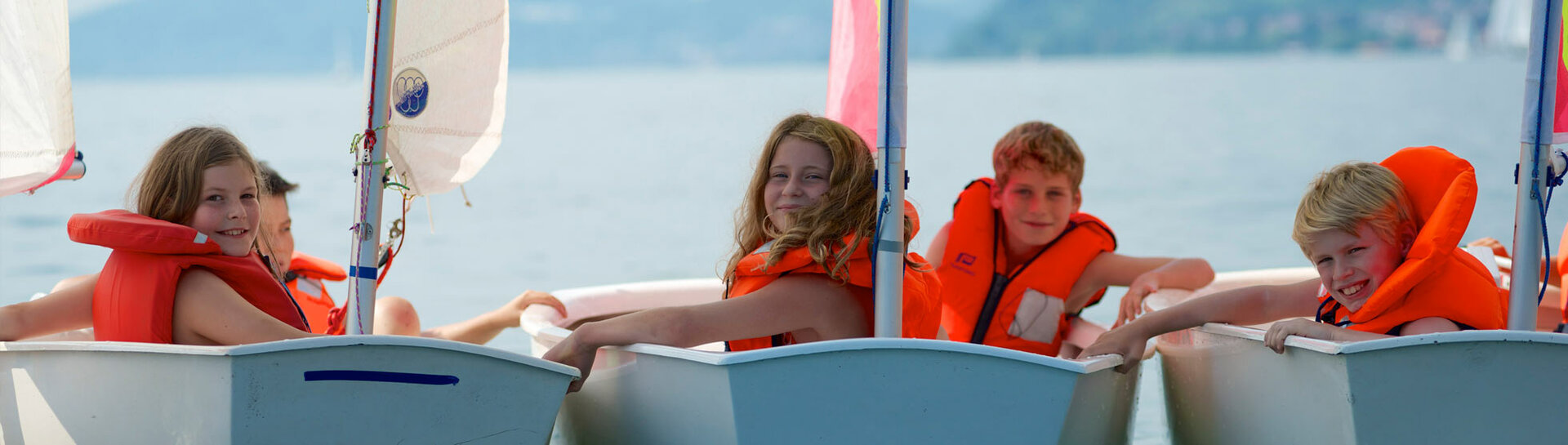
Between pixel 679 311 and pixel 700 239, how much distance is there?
8998mm

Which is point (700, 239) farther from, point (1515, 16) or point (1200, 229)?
point (1515, 16)

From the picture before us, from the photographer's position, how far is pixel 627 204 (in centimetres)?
1370

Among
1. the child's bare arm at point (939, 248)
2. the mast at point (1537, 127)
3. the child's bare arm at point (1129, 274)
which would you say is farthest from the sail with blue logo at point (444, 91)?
the mast at point (1537, 127)

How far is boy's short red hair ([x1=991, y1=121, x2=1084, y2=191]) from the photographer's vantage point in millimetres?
3475

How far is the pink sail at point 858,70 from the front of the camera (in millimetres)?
3127

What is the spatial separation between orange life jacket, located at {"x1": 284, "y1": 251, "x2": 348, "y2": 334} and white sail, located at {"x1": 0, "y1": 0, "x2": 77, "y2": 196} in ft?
2.40

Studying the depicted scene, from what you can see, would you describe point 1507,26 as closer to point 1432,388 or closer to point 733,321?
point 1432,388

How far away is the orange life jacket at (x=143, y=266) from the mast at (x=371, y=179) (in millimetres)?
224

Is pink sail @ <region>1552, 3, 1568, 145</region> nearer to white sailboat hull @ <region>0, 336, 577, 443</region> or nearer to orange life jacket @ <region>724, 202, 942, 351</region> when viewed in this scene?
orange life jacket @ <region>724, 202, 942, 351</region>

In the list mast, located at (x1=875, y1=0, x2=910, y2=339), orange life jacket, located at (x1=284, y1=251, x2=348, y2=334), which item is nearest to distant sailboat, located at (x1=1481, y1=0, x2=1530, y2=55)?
orange life jacket, located at (x1=284, y1=251, x2=348, y2=334)

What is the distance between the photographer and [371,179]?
8.73 feet

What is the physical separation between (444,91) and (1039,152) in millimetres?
1379

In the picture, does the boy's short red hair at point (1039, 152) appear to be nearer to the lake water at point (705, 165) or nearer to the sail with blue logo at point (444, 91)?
the lake water at point (705, 165)

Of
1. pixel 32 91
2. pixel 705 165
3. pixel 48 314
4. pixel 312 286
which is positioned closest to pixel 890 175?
pixel 48 314
